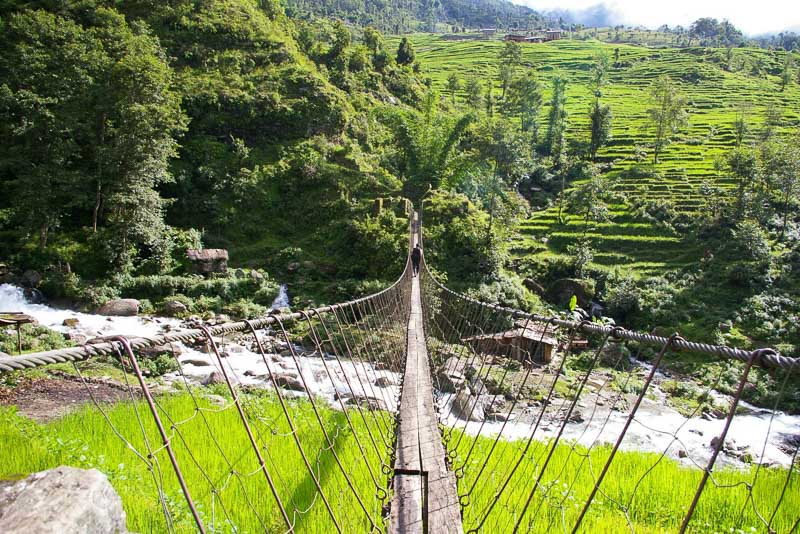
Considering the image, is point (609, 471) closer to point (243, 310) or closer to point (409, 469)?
point (409, 469)

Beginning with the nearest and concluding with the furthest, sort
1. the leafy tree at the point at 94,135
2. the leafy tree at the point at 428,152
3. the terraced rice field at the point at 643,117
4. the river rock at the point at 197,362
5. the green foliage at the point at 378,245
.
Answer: the river rock at the point at 197,362 < the leafy tree at the point at 94,135 < the green foliage at the point at 378,245 < the leafy tree at the point at 428,152 < the terraced rice field at the point at 643,117

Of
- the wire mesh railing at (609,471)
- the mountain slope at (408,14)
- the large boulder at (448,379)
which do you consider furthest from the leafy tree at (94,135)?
the mountain slope at (408,14)

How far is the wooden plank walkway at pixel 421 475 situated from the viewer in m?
1.47

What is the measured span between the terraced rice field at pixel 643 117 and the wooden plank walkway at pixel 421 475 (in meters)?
15.5

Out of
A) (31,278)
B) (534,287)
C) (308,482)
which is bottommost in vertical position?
(534,287)

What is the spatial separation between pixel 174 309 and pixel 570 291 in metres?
11.4

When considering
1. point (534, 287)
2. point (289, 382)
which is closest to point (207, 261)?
point (289, 382)

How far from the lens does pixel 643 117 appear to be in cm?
3312

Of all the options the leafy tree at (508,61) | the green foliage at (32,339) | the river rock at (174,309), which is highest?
the leafy tree at (508,61)

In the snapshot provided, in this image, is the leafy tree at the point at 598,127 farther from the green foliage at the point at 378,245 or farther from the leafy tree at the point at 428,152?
the green foliage at the point at 378,245

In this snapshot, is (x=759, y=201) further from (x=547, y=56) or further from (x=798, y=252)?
(x=547, y=56)

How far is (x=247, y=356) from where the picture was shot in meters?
8.31

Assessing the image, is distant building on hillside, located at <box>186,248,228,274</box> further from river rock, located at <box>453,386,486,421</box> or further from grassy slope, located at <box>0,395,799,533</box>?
grassy slope, located at <box>0,395,799,533</box>

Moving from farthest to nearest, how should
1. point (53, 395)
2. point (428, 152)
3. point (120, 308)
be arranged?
point (428, 152), point (120, 308), point (53, 395)
